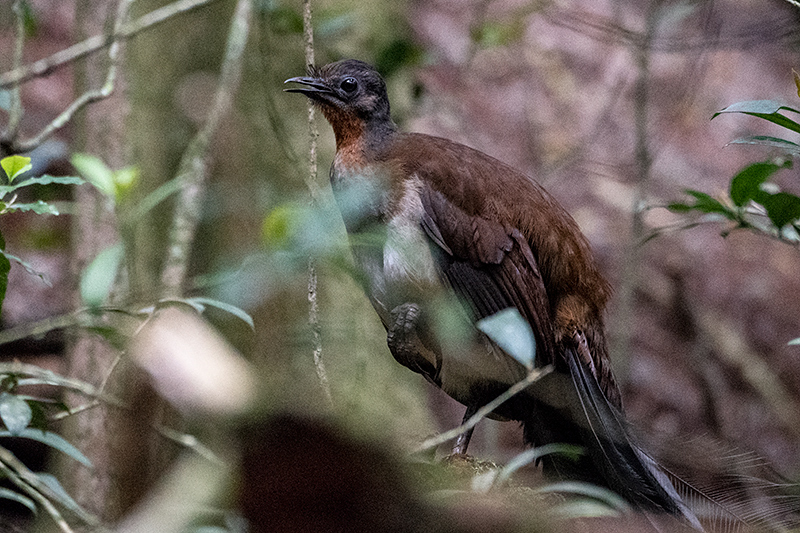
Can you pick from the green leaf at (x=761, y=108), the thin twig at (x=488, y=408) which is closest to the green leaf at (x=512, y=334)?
the thin twig at (x=488, y=408)

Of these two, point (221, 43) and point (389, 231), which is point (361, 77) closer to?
point (389, 231)

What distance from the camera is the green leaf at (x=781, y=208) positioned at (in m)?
2.13

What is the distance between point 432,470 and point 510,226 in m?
1.09

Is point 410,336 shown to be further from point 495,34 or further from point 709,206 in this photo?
point 495,34

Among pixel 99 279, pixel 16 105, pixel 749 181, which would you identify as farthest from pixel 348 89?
pixel 99 279

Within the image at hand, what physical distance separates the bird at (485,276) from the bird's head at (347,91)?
0.21 meters

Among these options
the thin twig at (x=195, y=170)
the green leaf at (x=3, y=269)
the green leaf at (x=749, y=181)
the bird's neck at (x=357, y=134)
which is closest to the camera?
the green leaf at (x=3, y=269)

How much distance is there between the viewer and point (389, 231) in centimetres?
255

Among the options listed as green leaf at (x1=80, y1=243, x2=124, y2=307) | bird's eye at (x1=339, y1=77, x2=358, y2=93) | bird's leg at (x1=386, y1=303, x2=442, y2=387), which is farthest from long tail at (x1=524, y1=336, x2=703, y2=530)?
green leaf at (x1=80, y1=243, x2=124, y2=307)

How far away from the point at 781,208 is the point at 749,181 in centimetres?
12

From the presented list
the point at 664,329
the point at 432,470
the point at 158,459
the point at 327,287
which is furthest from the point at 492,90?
the point at 158,459

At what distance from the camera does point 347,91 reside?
282cm

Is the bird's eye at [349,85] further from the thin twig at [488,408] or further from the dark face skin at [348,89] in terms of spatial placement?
the thin twig at [488,408]

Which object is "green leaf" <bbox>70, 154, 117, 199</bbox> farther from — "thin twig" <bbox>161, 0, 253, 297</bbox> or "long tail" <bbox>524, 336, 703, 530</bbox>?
"long tail" <bbox>524, 336, 703, 530</bbox>
